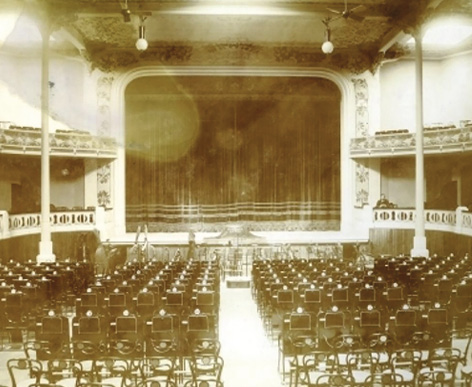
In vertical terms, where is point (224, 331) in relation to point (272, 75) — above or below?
below

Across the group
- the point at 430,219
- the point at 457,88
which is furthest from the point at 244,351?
the point at 457,88

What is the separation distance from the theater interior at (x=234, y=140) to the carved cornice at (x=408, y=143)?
0.26 feet

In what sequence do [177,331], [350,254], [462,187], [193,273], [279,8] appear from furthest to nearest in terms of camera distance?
[462,187], [350,254], [279,8], [193,273], [177,331]

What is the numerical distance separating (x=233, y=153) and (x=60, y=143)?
30.4ft

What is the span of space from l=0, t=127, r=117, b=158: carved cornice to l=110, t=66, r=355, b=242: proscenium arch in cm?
116

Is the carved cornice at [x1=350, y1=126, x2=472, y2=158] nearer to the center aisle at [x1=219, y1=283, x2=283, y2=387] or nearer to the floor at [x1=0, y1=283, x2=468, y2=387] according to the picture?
the center aisle at [x1=219, y1=283, x2=283, y2=387]

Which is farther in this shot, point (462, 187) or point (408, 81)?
point (408, 81)

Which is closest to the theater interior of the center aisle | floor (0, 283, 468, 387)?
the center aisle

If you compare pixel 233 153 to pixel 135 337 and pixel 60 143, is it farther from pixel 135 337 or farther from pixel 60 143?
pixel 135 337

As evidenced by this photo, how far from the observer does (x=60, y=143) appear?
83.5ft

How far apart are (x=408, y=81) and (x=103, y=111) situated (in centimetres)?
1495

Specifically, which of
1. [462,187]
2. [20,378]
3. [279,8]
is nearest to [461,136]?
[462,187]

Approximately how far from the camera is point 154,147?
30.3 metres

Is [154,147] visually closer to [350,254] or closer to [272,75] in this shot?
[272,75]
